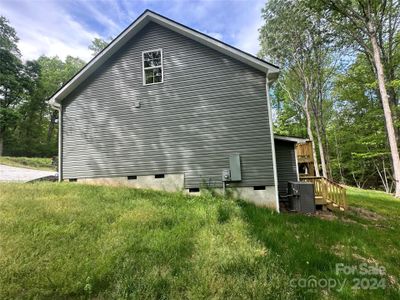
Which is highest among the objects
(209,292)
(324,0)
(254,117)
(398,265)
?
(324,0)

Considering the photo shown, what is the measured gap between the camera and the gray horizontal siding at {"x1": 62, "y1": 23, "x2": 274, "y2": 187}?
920 centimetres

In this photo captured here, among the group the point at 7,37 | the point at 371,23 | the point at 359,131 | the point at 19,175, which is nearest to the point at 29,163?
the point at 19,175

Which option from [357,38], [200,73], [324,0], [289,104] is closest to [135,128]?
[200,73]

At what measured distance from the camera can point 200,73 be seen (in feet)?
32.2

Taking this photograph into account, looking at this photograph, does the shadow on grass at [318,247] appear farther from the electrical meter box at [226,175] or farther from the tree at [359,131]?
the tree at [359,131]

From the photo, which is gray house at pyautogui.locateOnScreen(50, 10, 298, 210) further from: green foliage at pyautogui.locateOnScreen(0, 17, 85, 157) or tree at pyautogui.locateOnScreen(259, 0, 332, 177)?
green foliage at pyautogui.locateOnScreen(0, 17, 85, 157)

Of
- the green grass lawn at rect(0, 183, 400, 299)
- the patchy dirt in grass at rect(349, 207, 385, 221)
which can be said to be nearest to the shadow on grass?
the green grass lawn at rect(0, 183, 400, 299)

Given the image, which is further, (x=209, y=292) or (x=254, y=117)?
(x=254, y=117)

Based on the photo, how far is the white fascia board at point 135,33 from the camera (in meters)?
9.09

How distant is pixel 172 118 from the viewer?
9891mm

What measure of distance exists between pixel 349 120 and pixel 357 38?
11.4 meters

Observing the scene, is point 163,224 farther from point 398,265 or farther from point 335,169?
point 335,169

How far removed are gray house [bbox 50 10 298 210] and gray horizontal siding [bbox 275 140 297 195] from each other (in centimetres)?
4

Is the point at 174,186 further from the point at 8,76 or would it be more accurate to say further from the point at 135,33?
the point at 8,76
